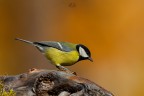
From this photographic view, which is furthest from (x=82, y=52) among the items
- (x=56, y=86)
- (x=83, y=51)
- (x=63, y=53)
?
(x=56, y=86)

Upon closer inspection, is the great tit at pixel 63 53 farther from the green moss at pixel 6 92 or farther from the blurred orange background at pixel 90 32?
the blurred orange background at pixel 90 32

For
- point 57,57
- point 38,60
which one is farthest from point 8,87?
point 38,60

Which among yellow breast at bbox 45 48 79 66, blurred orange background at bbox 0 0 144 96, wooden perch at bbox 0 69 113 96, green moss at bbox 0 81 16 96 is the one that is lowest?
blurred orange background at bbox 0 0 144 96

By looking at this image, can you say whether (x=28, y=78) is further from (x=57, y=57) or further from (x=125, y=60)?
(x=125, y=60)

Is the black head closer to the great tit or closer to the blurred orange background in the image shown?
the great tit

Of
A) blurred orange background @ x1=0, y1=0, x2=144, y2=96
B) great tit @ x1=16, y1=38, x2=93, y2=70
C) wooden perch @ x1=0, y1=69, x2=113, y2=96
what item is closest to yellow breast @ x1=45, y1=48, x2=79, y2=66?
great tit @ x1=16, y1=38, x2=93, y2=70

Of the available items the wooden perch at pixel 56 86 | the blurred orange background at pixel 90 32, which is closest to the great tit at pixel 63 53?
the wooden perch at pixel 56 86

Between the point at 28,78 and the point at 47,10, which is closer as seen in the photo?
the point at 28,78

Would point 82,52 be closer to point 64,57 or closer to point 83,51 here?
point 83,51
